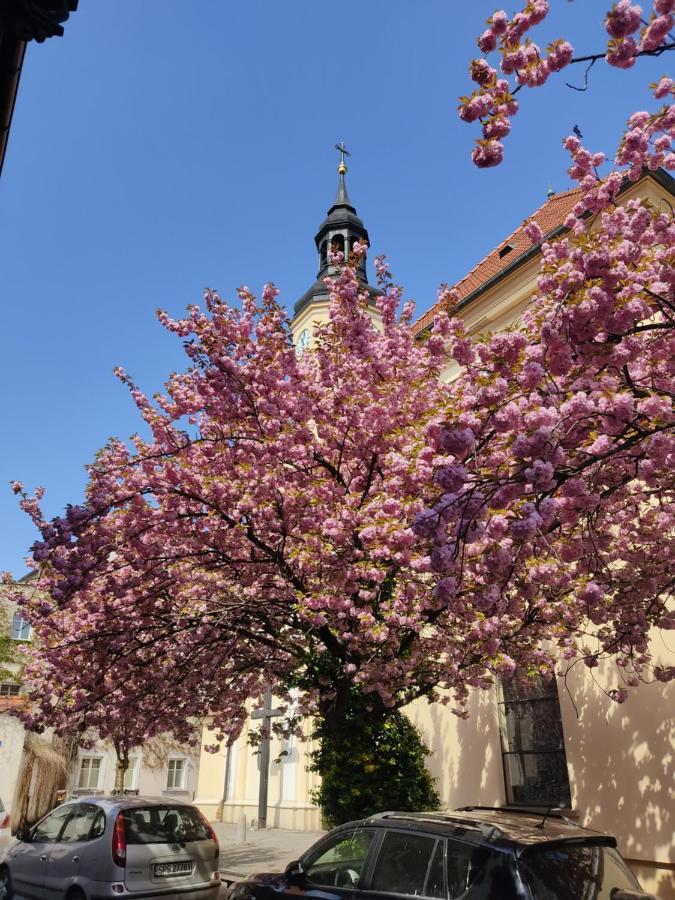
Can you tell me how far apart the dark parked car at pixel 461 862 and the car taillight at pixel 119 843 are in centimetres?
239

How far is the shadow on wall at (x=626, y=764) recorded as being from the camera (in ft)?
28.4

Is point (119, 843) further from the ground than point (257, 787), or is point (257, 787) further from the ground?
point (119, 843)

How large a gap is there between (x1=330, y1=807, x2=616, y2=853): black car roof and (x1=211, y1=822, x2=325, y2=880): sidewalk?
250 inches

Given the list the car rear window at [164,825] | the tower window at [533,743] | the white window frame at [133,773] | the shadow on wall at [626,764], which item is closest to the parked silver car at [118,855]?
→ the car rear window at [164,825]

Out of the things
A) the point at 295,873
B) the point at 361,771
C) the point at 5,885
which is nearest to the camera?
the point at 295,873

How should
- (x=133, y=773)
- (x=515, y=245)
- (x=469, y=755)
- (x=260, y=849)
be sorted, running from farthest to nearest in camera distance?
(x=133, y=773) < (x=515, y=245) < (x=260, y=849) < (x=469, y=755)

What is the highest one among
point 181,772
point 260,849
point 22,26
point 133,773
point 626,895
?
point 22,26

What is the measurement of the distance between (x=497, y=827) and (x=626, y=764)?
6067 millimetres

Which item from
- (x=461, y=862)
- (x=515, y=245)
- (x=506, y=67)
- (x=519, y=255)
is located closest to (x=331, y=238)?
(x=515, y=245)

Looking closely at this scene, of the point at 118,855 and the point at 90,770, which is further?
the point at 90,770

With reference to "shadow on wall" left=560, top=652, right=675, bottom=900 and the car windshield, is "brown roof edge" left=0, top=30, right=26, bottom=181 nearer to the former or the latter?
the car windshield

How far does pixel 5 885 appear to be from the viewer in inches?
335

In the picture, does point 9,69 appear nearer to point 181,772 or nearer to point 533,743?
point 533,743

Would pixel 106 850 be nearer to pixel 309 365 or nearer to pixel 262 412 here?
pixel 262 412
